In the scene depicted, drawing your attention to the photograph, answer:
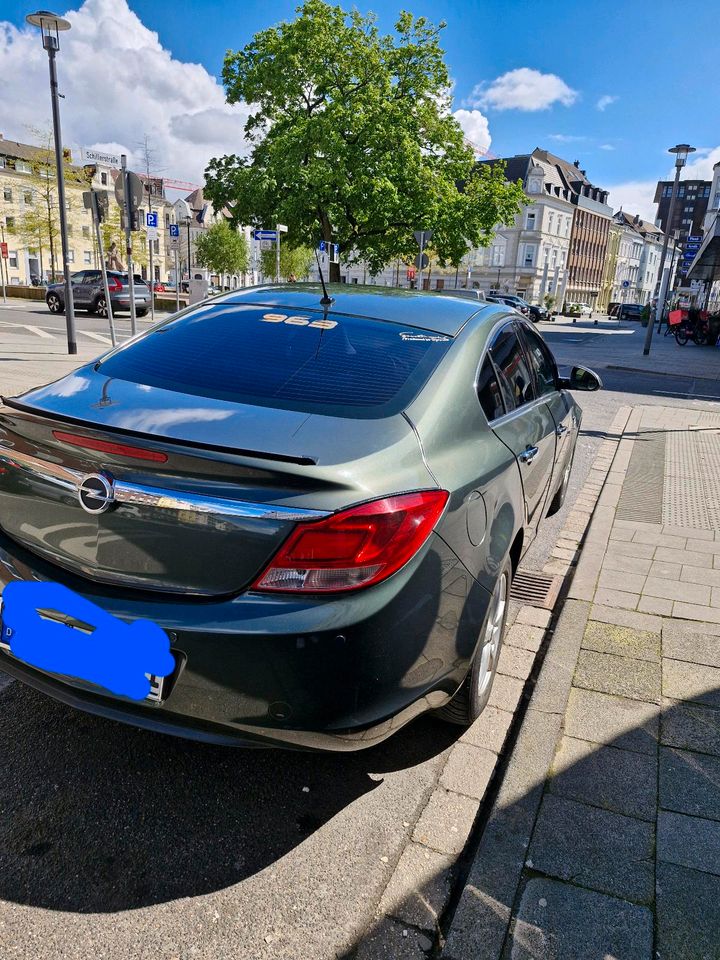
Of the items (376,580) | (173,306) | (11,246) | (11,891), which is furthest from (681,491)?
(11,246)

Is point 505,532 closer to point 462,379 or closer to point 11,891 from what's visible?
point 462,379

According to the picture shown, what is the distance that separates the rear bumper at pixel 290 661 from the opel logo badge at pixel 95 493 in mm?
235

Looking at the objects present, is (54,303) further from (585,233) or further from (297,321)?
(585,233)

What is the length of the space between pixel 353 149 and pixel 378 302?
24724 millimetres

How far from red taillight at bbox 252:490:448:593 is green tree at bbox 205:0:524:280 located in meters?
23.5

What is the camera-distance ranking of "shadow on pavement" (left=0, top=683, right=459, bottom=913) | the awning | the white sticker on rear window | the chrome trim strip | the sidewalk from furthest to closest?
1. the awning
2. the white sticker on rear window
3. "shadow on pavement" (left=0, top=683, right=459, bottom=913)
4. the sidewalk
5. the chrome trim strip

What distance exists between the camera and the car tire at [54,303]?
28125mm

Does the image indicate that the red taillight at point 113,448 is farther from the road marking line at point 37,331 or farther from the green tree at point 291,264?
the green tree at point 291,264

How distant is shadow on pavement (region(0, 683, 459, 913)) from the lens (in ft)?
7.06

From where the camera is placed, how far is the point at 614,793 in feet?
8.41

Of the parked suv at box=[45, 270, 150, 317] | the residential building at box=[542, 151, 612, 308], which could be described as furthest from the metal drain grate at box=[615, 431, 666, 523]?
the residential building at box=[542, 151, 612, 308]

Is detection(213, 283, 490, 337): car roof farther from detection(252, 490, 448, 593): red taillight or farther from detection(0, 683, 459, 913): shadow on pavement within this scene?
detection(0, 683, 459, 913): shadow on pavement

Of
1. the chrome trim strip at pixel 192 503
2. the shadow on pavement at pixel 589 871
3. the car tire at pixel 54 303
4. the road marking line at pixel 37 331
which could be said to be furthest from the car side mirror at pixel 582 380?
the car tire at pixel 54 303

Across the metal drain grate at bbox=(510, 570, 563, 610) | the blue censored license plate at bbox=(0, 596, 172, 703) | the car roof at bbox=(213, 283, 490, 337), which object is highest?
the car roof at bbox=(213, 283, 490, 337)
